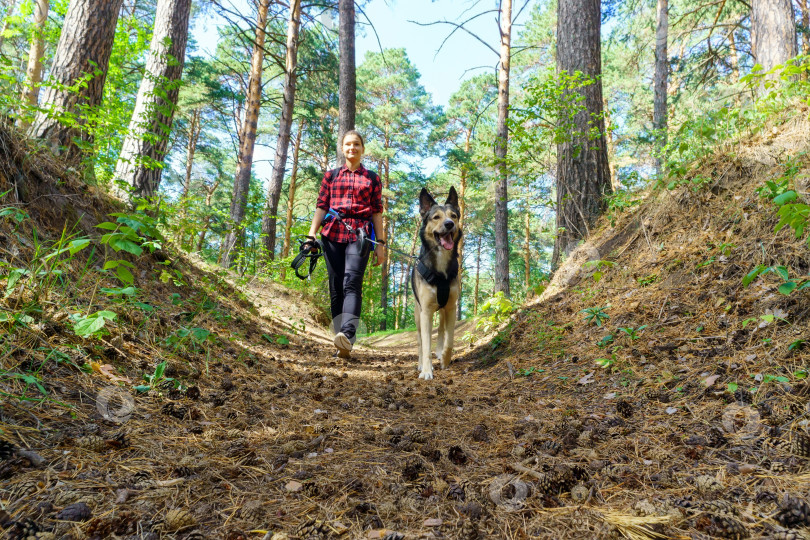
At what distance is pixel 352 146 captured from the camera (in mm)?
4770

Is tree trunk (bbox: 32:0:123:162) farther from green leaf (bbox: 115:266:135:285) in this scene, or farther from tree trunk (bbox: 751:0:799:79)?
tree trunk (bbox: 751:0:799:79)

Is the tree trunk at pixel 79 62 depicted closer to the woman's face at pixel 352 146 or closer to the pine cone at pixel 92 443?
the woman's face at pixel 352 146

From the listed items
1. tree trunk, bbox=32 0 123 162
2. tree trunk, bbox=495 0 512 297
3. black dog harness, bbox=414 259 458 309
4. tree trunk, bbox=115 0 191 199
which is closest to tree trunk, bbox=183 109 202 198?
tree trunk, bbox=495 0 512 297

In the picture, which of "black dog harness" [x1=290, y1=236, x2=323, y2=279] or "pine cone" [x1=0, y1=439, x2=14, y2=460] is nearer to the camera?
"pine cone" [x1=0, y1=439, x2=14, y2=460]

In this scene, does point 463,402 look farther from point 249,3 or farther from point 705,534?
point 249,3

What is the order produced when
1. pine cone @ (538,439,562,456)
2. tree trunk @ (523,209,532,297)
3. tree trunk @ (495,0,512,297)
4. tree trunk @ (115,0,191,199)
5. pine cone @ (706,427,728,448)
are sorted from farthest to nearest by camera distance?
tree trunk @ (523,209,532,297)
tree trunk @ (495,0,512,297)
tree trunk @ (115,0,191,199)
pine cone @ (538,439,562,456)
pine cone @ (706,427,728,448)

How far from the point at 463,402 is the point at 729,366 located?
63.4 inches

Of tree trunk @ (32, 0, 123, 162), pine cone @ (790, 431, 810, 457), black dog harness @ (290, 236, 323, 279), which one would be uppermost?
tree trunk @ (32, 0, 123, 162)

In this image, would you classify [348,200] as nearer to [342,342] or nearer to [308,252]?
[308,252]

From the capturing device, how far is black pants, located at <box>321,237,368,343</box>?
183 inches

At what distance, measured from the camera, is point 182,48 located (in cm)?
586

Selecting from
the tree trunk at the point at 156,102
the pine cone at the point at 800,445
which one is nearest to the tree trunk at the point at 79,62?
the tree trunk at the point at 156,102

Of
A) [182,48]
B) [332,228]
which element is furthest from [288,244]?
[332,228]

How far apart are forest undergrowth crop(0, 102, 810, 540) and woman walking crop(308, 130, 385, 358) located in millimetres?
814
